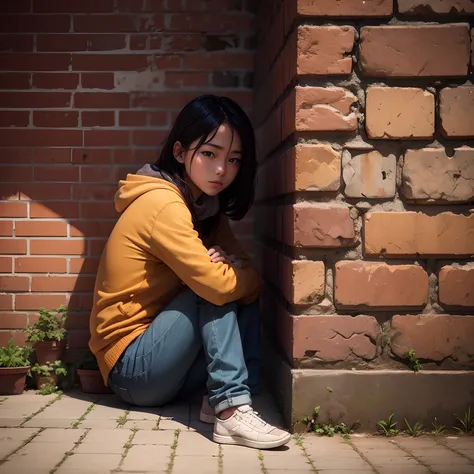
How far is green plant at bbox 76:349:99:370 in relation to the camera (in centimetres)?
333

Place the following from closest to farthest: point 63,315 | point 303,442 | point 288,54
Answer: point 303,442 → point 288,54 → point 63,315

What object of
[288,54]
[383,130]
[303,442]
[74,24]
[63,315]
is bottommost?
[303,442]

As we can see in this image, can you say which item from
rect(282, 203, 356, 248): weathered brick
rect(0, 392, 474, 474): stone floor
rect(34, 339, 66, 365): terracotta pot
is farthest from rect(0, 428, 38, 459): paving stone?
rect(282, 203, 356, 248): weathered brick

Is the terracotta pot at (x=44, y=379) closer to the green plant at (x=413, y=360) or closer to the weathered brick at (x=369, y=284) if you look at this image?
the weathered brick at (x=369, y=284)

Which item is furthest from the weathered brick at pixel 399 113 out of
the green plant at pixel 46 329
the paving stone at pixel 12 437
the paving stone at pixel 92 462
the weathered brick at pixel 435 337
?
the green plant at pixel 46 329

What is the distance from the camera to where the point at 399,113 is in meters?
2.61

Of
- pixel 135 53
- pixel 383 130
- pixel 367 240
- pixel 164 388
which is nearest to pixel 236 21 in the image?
pixel 135 53

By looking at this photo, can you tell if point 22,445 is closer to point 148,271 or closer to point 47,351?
point 148,271

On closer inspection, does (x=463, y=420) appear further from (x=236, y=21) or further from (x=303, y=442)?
(x=236, y=21)

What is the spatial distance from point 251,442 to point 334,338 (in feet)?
1.66

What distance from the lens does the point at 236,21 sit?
3.65 m

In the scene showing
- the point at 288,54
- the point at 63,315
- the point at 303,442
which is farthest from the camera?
the point at 63,315

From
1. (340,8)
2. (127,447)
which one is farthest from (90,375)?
(340,8)

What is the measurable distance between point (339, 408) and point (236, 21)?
2124mm
